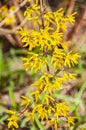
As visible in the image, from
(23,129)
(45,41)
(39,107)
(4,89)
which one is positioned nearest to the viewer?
(45,41)

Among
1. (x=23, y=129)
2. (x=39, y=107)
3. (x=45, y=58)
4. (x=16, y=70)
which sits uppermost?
(x=45, y=58)

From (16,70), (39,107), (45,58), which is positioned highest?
(45,58)

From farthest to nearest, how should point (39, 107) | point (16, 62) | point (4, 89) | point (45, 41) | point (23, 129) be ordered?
point (16, 62) → point (4, 89) → point (23, 129) → point (39, 107) → point (45, 41)

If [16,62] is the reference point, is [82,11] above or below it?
above

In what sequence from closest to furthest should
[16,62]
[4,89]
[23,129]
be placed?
[23,129], [4,89], [16,62]

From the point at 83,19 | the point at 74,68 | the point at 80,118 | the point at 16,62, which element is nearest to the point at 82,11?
the point at 83,19

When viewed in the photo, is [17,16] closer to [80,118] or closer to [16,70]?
[16,70]

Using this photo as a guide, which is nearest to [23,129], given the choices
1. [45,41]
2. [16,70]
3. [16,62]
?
[16,70]

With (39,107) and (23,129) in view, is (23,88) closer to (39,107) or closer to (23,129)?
(23,129)

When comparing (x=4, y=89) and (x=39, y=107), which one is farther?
(x=4, y=89)
